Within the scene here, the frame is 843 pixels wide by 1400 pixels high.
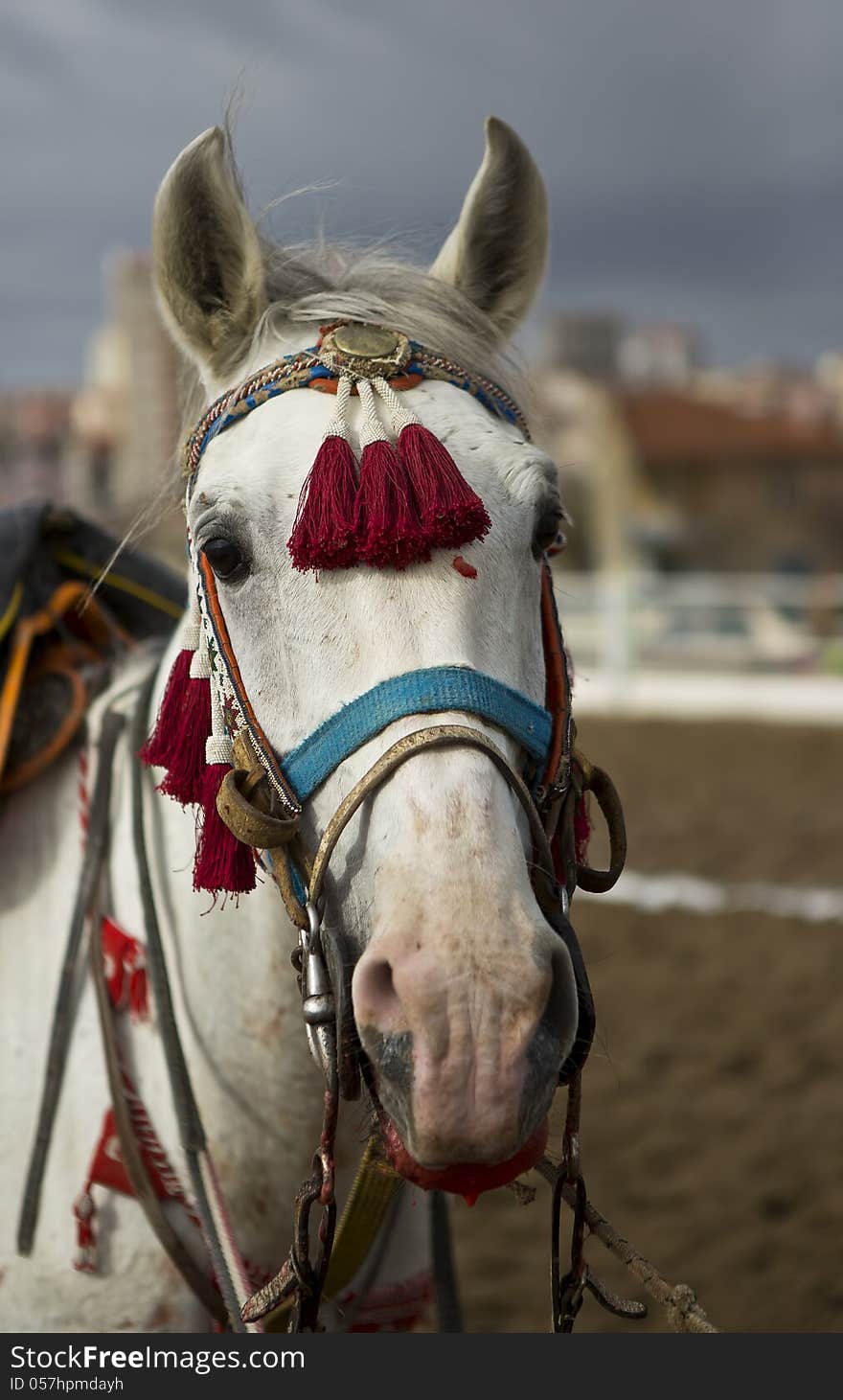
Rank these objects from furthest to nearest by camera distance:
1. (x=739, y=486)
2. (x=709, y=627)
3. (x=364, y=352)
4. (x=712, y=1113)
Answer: (x=739, y=486) → (x=709, y=627) → (x=712, y=1113) → (x=364, y=352)

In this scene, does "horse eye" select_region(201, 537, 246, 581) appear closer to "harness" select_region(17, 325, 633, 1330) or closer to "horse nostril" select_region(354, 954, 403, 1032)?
"harness" select_region(17, 325, 633, 1330)

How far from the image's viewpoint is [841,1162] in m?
4.20

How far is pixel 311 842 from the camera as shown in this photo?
5.10 ft

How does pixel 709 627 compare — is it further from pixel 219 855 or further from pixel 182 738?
pixel 219 855

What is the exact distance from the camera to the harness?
57.8 inches

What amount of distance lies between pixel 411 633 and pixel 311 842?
0.31 m

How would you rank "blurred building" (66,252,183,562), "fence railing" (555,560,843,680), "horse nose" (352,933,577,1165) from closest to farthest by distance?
1. "horse nose" (352,933,577,1165)
2. "fence railing" (555,560,843,680)
3. "blurred building" (66,252,183,562)

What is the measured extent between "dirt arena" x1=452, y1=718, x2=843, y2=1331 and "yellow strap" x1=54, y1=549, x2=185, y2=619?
1.33 meters

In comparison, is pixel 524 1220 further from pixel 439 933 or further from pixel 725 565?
pixel 725 565

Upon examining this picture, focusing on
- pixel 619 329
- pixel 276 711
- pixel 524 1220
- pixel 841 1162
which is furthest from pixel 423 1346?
pixel 619 329

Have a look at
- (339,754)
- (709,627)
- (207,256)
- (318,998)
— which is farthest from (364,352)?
(709,627)

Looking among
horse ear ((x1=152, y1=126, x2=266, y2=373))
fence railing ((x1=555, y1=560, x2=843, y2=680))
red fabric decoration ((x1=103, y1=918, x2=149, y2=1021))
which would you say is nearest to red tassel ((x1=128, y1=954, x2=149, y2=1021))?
red fabric decoration ((x1=103, y1=918, x2=149, y2=1021))

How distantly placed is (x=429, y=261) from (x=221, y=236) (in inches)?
18.0

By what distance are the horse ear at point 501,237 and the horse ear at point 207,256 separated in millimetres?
359
